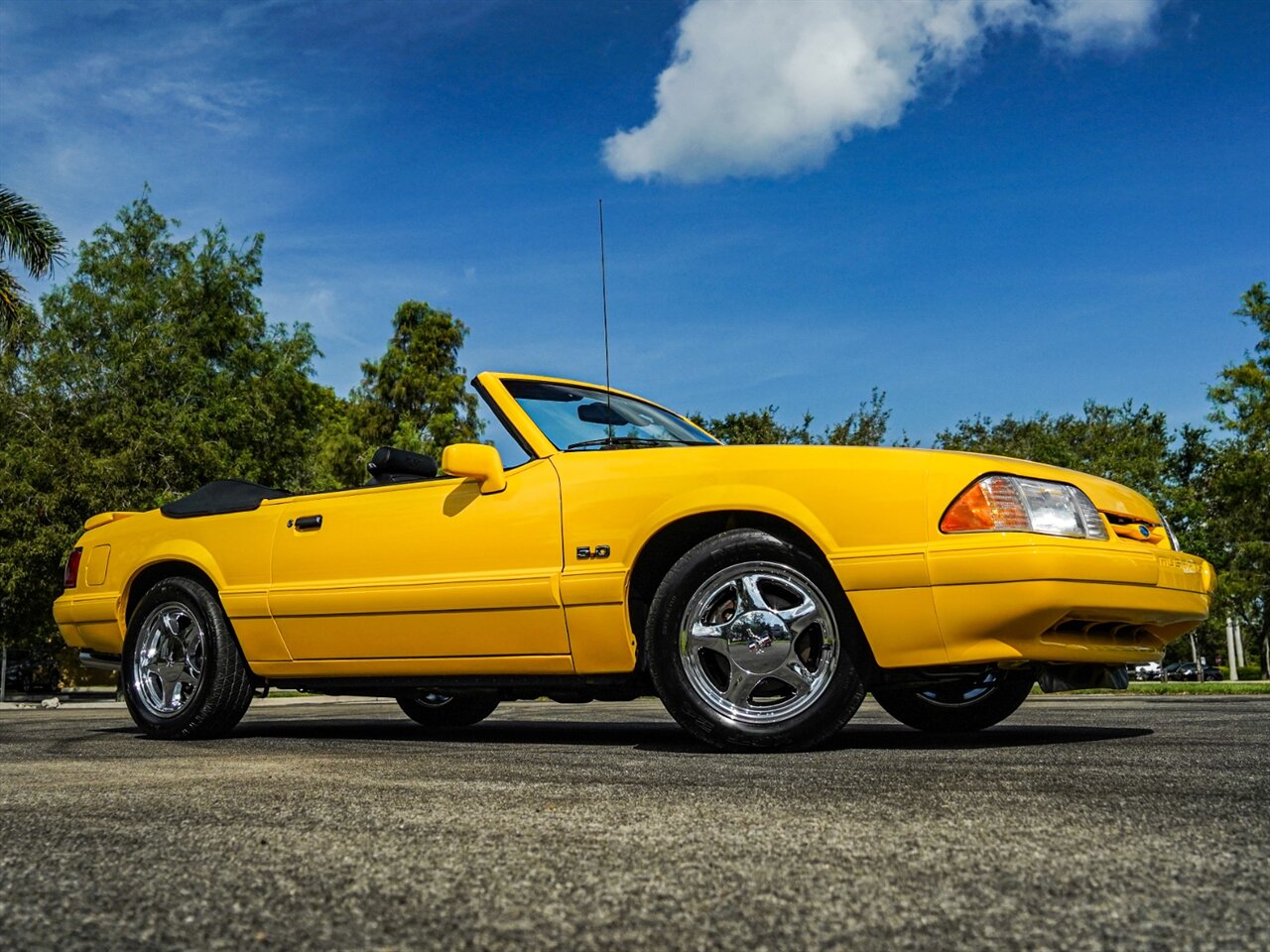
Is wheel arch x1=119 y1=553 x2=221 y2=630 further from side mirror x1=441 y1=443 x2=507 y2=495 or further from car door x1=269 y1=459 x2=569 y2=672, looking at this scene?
side mirror x1=441 y1=443 x2=507 y2=495

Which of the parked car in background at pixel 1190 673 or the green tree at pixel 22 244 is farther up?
the green tree at pixel 22 244

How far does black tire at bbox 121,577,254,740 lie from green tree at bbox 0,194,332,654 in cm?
1759

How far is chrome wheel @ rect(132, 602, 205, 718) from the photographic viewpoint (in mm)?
6031

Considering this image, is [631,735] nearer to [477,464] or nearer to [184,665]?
[477,464]

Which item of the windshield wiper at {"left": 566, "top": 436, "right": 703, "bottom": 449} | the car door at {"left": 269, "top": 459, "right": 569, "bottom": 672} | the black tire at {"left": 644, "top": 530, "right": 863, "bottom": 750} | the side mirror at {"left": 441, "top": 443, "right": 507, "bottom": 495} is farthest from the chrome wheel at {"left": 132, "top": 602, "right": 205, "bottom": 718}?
the black tire at {"left": 644, "top": 530, "right": 863, "bottom": 750}

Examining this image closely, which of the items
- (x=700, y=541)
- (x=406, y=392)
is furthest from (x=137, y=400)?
(x=700, y=541)

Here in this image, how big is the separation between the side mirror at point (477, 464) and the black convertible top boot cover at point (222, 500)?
1423 millimetres

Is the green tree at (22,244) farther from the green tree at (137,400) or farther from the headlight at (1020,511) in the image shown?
the headlight at (1020,511)

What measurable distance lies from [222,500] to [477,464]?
6.18 ft

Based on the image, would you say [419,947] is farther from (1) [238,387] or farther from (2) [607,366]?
(1) [238,387]

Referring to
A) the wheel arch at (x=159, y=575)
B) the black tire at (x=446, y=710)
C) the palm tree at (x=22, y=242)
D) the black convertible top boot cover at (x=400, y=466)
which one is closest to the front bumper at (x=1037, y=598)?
the black convertible top boot cover at (x=400, y=466)

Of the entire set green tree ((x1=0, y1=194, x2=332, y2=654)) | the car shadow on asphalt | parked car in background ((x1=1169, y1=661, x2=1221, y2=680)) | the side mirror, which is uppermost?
green tree ((x1=0, y1=194, x2=332, y2=654))

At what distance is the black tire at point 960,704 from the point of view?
17.6 ft

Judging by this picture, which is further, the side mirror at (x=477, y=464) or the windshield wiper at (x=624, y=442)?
the windshield wiper at (x=624, y=442)
